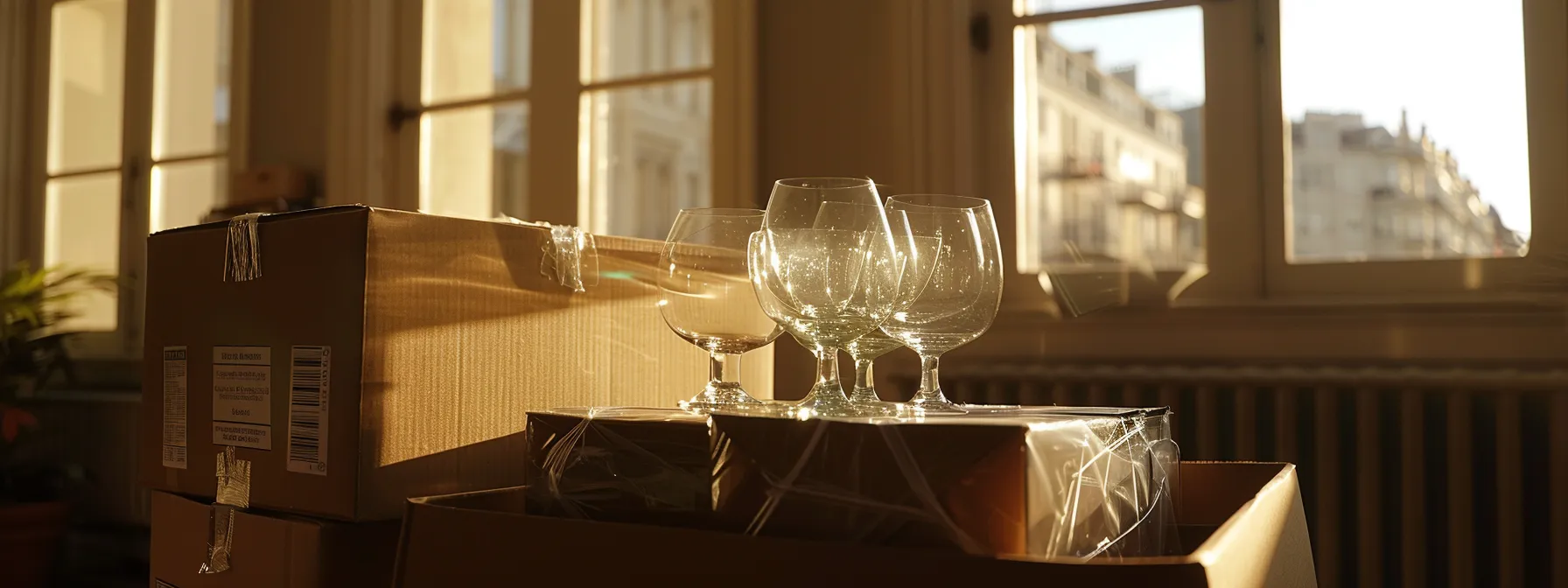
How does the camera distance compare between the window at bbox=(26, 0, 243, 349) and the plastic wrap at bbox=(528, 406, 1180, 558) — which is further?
the window at bbox=(26, 0, 243, 349)

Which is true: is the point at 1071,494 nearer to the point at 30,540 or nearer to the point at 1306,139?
the point at 1306,139

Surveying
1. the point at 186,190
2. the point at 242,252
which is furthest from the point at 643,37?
the point at 242,252

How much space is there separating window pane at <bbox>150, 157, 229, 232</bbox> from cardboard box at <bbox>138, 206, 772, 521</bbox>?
2.71 meters

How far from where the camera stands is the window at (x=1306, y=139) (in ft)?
5.78

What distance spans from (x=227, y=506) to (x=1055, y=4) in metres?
1.76

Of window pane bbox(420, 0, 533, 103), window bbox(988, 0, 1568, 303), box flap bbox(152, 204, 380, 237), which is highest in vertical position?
window pane bbox(420, 0, 533, 103)

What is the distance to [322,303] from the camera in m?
0.78

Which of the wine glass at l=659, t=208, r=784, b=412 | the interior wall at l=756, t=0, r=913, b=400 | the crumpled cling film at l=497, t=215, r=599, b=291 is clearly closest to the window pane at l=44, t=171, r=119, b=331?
the interior wall at l=756, t=0, r=913, b=400

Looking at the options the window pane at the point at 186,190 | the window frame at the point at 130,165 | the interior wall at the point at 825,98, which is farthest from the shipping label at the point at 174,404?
the window pane at the point at 186,190

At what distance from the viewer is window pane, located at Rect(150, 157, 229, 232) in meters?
3.37

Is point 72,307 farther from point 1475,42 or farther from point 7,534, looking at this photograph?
point 1475,42

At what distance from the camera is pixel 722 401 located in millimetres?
785

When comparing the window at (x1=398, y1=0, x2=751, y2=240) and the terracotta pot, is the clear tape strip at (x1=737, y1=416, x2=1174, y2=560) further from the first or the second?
the terracotta pot

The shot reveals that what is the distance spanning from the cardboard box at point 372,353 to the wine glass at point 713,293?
105 millimetres
